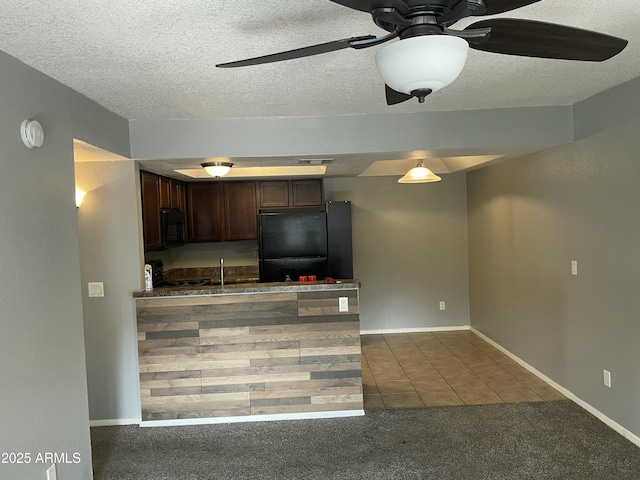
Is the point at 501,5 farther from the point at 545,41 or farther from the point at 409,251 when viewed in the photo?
the point at 409,251

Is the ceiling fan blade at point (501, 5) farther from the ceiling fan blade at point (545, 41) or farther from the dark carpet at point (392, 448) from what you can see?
the dark carpet at point (392, 448)

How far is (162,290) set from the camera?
3.50 m

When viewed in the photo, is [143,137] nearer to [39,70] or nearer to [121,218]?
[121,218]

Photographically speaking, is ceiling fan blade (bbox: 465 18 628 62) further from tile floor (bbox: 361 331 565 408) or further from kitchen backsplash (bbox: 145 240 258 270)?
kitchen backsplash (bbox: 145 240 258 270)

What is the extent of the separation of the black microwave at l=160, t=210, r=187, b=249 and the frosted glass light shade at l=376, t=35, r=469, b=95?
355 cm

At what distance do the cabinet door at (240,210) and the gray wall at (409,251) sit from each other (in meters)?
1.21

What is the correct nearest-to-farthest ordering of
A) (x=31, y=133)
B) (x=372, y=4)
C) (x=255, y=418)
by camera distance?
(x=372, y=4) < (x=31, y=133) < (x=255, y=418)

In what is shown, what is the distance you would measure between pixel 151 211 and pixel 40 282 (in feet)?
6.60

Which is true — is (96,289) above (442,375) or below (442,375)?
above

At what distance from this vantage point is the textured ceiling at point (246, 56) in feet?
5.45

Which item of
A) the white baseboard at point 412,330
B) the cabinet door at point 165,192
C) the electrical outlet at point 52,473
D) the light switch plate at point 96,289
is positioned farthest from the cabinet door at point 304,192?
the electrical outlet at point 52,473

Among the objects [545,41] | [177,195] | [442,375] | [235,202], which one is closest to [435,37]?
[545,41]

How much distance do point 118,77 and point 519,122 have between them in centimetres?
278

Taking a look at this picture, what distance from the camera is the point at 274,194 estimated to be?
5492mm
